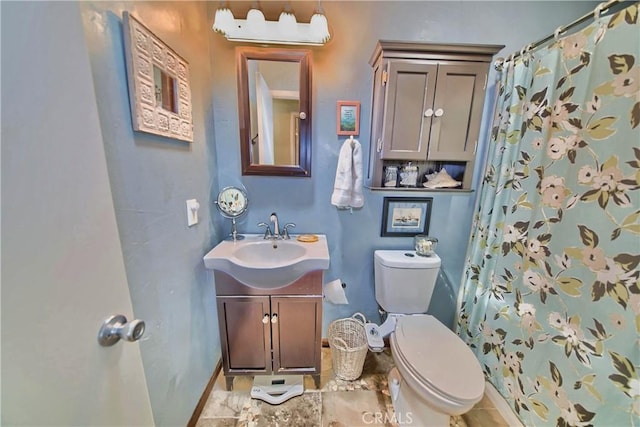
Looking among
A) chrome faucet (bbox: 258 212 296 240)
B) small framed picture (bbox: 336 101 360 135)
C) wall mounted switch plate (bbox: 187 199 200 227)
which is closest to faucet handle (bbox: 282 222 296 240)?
chrome faucet (bbox: 258 212 296 240)

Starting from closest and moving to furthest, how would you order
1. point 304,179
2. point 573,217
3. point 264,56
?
1. point 573,217
2. point 264,56
3. point 304,179

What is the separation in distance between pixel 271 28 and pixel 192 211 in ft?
3.42

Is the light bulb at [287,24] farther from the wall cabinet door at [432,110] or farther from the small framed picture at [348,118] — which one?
the wall cabinet door at [432,110]

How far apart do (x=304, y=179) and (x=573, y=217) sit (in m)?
1.26

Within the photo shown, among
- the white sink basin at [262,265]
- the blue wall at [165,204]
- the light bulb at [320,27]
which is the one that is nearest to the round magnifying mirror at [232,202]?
the blue wall at [165,204]

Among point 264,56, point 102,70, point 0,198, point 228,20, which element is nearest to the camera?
point 0,198

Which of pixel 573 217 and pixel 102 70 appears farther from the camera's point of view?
pixel 573 217

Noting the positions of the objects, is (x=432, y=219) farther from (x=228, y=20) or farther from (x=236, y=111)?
(x=228, y=20)

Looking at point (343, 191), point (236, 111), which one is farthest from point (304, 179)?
point (236, 111)

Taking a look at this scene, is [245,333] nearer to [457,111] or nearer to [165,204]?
[165,204]

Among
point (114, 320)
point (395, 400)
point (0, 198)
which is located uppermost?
point (0, 198)

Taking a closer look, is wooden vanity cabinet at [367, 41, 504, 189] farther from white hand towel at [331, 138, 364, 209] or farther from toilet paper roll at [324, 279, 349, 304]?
toilet paper roll at [324, 279, 349, 304]

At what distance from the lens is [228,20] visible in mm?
1205

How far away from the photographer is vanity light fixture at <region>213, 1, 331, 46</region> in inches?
47.5
